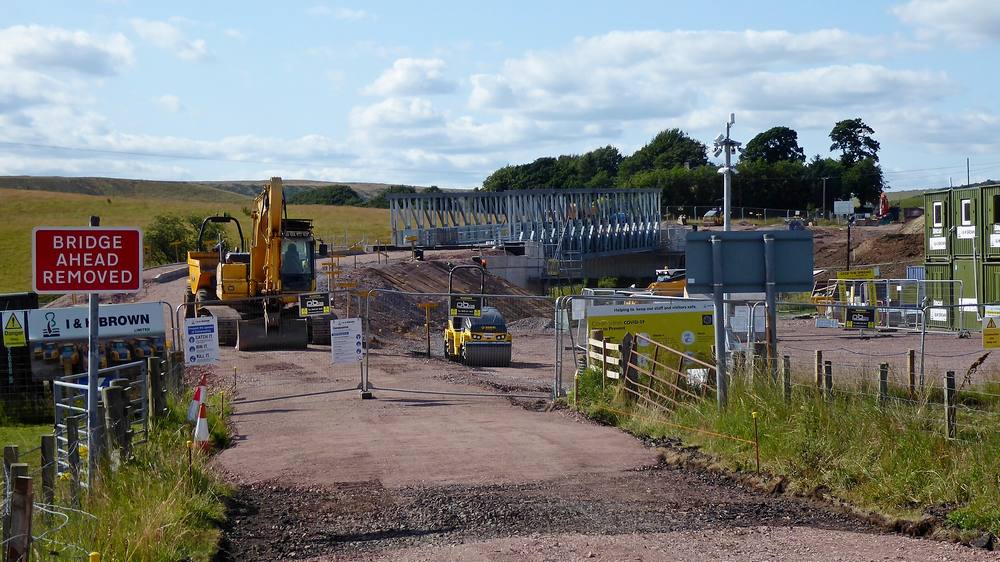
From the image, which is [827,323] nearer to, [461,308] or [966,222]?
[966,222]

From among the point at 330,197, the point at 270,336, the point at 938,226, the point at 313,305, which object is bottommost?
the point at 270,336

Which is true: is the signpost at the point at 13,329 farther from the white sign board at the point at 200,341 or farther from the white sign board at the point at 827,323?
the white sign board at the point at 827,323

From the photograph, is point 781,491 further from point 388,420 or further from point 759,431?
point 388,420

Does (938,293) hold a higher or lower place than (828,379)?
lower

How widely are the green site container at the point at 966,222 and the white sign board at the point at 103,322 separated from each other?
26.7 meters

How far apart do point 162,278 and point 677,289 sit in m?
24.1

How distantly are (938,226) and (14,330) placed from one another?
30.7 meters

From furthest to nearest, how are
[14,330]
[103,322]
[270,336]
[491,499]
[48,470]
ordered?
1. [270,336]
2. [103,322]
3. [14,330]
4. [491,499]
5. [48,470]

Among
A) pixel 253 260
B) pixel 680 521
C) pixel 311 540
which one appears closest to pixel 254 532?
pixel 311 540

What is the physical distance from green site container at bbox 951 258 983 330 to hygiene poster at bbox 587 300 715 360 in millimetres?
16953

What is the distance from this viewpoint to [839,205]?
235 ft

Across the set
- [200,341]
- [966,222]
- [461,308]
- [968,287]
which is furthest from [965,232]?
[200,341]

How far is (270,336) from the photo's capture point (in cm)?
3064

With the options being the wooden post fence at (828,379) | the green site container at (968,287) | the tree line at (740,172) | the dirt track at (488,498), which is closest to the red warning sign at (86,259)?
the dirt track at (488,498)
